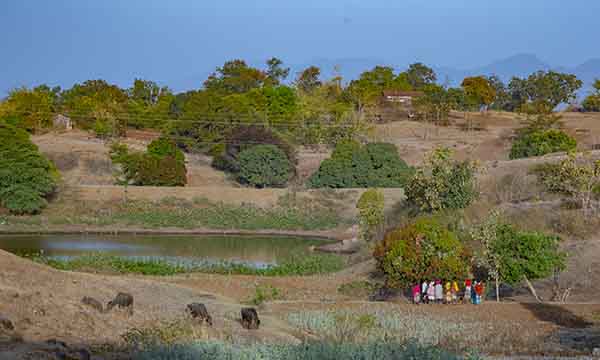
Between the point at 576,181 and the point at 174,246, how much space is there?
19.6 metres

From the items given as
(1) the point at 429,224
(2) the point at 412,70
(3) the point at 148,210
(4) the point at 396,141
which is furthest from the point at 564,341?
(2) the point at 412,70

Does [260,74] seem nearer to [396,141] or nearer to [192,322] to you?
[396,141]

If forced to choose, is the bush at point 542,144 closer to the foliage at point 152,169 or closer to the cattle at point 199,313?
the foliage at point 152,169

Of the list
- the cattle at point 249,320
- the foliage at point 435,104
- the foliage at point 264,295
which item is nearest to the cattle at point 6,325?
the cattle at point 249,320

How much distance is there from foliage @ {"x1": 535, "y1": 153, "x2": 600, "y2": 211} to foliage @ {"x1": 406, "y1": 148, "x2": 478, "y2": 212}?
4149 millimetres

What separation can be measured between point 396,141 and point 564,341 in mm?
65300

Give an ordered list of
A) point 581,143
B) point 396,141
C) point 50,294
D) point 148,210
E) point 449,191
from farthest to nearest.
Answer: point 396,141 < point 581,143 < point 148,210 < point 449,191 < point 50,294

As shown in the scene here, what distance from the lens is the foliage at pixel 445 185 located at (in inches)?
1380

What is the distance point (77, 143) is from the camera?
7362 centimetres

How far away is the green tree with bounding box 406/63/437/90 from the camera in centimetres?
11350

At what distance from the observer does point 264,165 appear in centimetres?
6556

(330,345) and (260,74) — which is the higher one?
(260,74)

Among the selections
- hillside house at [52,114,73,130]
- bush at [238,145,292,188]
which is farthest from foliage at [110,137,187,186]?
hillside house at [52,114,73,130]

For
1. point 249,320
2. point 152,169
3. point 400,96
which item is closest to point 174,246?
point 152,169
